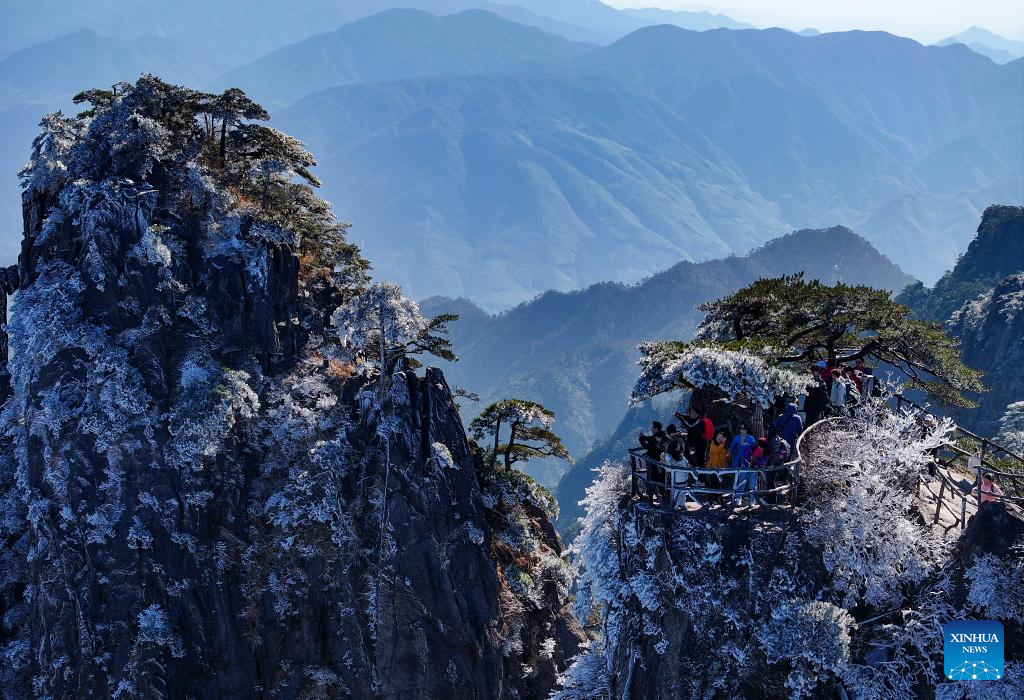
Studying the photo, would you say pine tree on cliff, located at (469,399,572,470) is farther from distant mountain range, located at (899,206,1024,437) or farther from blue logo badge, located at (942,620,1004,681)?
distant mountain range, located at (899,206,1024,437)

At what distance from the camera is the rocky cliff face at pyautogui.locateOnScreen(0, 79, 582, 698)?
31625mm

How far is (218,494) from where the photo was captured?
1284 inches

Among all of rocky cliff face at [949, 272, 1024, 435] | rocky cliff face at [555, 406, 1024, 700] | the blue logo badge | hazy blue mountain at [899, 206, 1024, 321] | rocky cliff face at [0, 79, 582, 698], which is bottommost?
the blue logo badge

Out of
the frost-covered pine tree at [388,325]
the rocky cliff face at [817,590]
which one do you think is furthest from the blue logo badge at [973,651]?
the frost-covered pine tree at [388,325]

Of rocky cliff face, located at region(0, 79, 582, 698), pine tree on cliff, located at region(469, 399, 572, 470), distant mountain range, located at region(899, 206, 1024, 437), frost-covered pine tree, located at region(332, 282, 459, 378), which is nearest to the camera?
rocky cliff face, located at region(0, 79, 582, 698)

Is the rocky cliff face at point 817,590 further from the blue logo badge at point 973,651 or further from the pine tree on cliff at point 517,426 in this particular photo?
the pine tree on cliff at point 517,426

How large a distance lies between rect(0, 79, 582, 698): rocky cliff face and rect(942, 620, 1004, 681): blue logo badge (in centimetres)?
1754

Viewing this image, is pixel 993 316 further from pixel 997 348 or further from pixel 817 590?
pixel 817 590

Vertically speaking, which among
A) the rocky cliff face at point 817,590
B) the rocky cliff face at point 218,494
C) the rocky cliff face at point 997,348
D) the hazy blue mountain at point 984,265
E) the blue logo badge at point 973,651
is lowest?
the blue logo badge at point 973,651

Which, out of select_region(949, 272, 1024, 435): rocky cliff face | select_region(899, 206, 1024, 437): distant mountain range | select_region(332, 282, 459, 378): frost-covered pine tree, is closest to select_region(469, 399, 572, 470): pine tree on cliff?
select_region(332, 282, 459, 378): frost-covered pine tree

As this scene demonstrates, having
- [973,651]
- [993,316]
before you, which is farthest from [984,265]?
[973,651]

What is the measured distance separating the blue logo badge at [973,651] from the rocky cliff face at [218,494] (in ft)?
57.5

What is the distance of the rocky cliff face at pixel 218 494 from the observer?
3162 centimetres

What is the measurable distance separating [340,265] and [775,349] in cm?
2096
